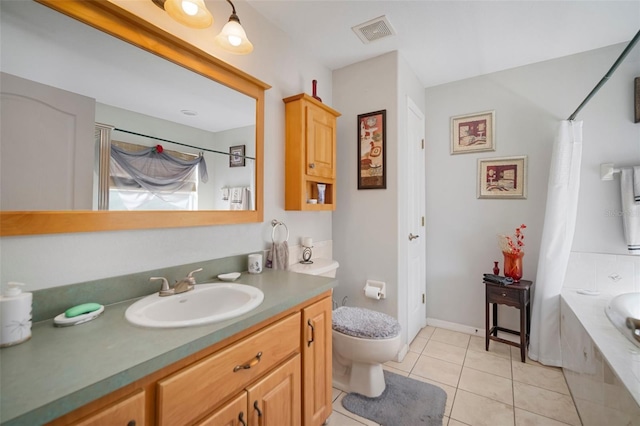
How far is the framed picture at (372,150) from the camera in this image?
2248 millimetres

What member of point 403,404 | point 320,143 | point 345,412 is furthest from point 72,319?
point 403,404

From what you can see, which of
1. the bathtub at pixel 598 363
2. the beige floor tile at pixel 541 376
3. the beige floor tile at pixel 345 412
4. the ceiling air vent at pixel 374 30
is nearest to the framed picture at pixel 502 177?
the bathtub at pixel 598 363

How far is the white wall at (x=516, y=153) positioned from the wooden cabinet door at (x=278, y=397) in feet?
6.97

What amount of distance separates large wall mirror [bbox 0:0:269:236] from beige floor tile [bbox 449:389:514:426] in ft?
6.10

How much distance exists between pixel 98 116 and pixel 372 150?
182cm

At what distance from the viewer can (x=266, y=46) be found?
1854mm

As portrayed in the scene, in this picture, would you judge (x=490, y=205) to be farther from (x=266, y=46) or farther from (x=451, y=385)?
(x=266, y=46)

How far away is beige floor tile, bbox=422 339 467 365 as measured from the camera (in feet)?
7.38

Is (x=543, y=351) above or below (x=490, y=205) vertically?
below

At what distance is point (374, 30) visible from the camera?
1.95 metres

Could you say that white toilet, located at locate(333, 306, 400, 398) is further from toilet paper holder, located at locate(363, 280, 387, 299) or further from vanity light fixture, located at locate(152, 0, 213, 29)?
vanity light fixture, located at locate(152, 0, 213, 29)

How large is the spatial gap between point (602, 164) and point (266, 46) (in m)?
2.72

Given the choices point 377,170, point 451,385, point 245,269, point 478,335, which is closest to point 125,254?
point 245,269

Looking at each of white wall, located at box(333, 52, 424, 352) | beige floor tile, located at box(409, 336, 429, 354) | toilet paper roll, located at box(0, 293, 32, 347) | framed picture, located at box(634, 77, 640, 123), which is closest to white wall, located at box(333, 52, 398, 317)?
white wall, located at box(333, 52, 424, 352)
